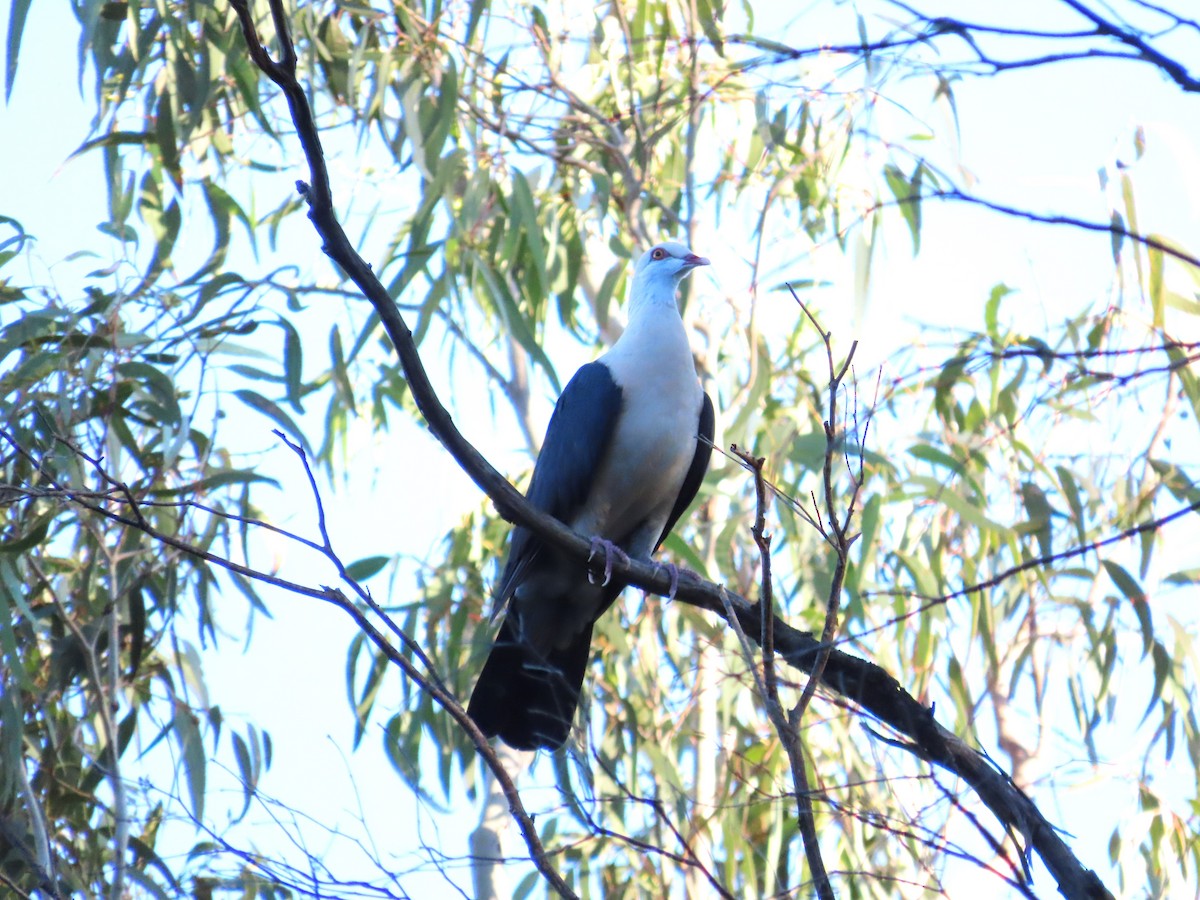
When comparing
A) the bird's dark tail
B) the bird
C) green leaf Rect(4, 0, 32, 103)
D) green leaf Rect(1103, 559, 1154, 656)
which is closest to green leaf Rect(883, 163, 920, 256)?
the bird

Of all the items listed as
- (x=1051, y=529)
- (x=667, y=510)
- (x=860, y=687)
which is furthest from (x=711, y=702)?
(x=860, y=687)

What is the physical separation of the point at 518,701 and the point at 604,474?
61 cm

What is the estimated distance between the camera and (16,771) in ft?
8.47

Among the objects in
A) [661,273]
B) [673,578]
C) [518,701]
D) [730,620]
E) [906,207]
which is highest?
[906,207]

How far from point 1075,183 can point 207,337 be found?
206 centimetres

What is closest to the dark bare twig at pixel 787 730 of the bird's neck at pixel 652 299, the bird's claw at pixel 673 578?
the bird's claw at pixel 673 578

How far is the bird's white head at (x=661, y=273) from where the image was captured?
3.68 metres

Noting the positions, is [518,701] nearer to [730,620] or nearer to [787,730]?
[730,620]

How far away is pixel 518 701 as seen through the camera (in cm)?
314

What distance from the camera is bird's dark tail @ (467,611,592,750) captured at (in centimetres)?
312

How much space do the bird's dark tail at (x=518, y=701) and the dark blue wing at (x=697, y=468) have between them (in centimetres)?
57

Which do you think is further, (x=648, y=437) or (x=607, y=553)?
(x=648, y=437)

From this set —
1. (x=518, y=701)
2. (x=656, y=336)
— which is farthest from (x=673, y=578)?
(x=656, y=336)

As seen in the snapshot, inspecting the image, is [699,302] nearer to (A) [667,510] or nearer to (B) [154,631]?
(A) [667,510]
